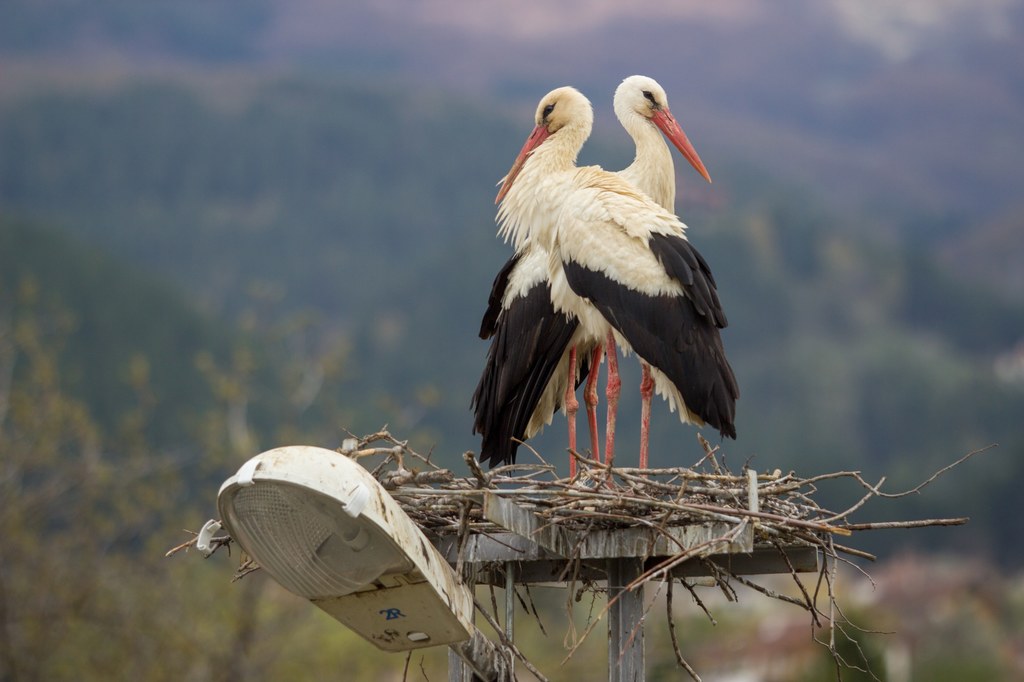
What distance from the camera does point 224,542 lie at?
18.5 ft

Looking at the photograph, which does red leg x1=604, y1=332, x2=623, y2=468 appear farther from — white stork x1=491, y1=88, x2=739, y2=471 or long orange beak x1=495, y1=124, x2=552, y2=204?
long orange beak x1=495, y1=124, x2=552, y2=204

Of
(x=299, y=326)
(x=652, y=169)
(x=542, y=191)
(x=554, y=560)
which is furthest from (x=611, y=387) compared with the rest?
(x=299, y=326)

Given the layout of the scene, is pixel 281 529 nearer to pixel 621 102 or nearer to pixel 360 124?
pixel 621 102

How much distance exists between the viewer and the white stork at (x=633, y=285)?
6.78 m

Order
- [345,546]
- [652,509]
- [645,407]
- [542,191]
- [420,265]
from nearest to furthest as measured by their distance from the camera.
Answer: [345,546], [652,509], [645,407], [542,191], [420,265]

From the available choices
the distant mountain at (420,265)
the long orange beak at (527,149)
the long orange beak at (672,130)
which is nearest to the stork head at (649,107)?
the long orange beak at (672,130)

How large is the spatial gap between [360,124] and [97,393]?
289 feet

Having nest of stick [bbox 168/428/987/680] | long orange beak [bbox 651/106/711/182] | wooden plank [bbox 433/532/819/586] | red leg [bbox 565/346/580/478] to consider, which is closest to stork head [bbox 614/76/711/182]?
long orange beak [bbox 651/106/711/182]

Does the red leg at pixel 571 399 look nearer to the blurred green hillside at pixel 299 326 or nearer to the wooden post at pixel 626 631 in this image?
the wooden post at pixel 626 631

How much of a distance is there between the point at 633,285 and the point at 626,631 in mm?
1749

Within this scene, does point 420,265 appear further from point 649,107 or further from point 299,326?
point 649,107

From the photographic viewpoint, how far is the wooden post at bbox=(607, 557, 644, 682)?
573 centimetres

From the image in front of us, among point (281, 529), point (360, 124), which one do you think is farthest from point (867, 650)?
point (360, 124)

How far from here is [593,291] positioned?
23.0 ft
